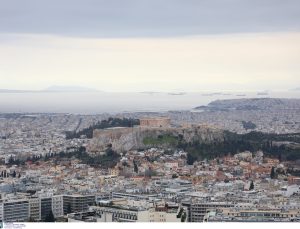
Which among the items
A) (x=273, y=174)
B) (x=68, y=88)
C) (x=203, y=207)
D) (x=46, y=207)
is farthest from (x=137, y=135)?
(x=273, y=174)

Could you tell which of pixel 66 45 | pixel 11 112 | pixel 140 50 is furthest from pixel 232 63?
pixel 11 112

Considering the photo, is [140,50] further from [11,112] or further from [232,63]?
[11,112]

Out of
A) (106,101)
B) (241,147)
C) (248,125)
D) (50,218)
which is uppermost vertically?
(106,101)

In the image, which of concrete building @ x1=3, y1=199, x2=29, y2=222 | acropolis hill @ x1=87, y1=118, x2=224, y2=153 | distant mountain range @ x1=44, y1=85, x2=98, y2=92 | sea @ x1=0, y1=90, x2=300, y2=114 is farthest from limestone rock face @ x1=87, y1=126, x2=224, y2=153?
concrete building @ x1=3, y1=199, x2=29, y2=222

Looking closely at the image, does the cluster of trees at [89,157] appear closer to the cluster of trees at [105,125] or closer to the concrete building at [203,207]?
the cluster of trees at [105,125]

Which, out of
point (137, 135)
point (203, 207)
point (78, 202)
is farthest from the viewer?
point (137, 135)

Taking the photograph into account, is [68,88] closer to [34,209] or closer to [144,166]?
[144,166]

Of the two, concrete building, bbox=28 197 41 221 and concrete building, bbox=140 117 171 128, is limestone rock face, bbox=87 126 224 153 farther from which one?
concrete building, bbox=28 197 41 221
